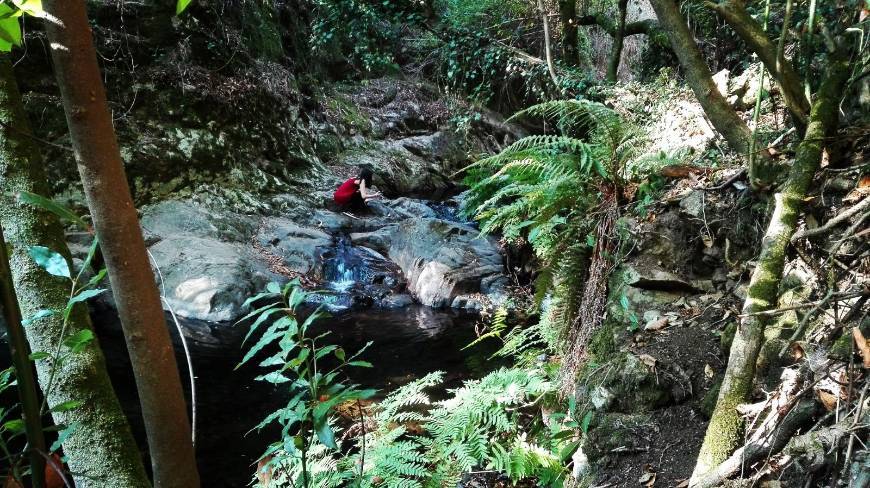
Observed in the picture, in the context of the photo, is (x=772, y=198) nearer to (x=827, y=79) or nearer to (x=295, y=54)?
(x=827, y=79)

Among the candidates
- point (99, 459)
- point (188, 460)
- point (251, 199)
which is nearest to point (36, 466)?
point (188, 460)

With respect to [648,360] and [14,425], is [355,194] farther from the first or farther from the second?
[14,425]

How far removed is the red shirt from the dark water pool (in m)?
3.27

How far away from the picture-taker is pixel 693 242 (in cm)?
298

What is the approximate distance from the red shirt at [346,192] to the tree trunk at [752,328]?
8.86 m

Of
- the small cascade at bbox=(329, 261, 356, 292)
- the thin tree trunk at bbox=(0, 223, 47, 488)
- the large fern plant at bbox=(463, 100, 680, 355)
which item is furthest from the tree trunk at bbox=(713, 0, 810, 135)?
the small cascade at bbox=(329, 261, 356, 292)

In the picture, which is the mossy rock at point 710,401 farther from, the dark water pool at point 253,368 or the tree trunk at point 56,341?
the dark water pool at point 253,368

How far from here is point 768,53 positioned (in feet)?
7.68

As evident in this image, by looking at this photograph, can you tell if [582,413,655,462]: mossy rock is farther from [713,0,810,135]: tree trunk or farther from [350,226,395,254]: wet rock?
[350,226,395,254]: wet rock

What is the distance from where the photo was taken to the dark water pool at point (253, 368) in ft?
13.8

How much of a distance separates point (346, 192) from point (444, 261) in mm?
2975

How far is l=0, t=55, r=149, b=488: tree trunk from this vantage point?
1.56 meters

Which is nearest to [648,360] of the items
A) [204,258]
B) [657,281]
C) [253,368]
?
[657,281]

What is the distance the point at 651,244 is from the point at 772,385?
1209 mm
